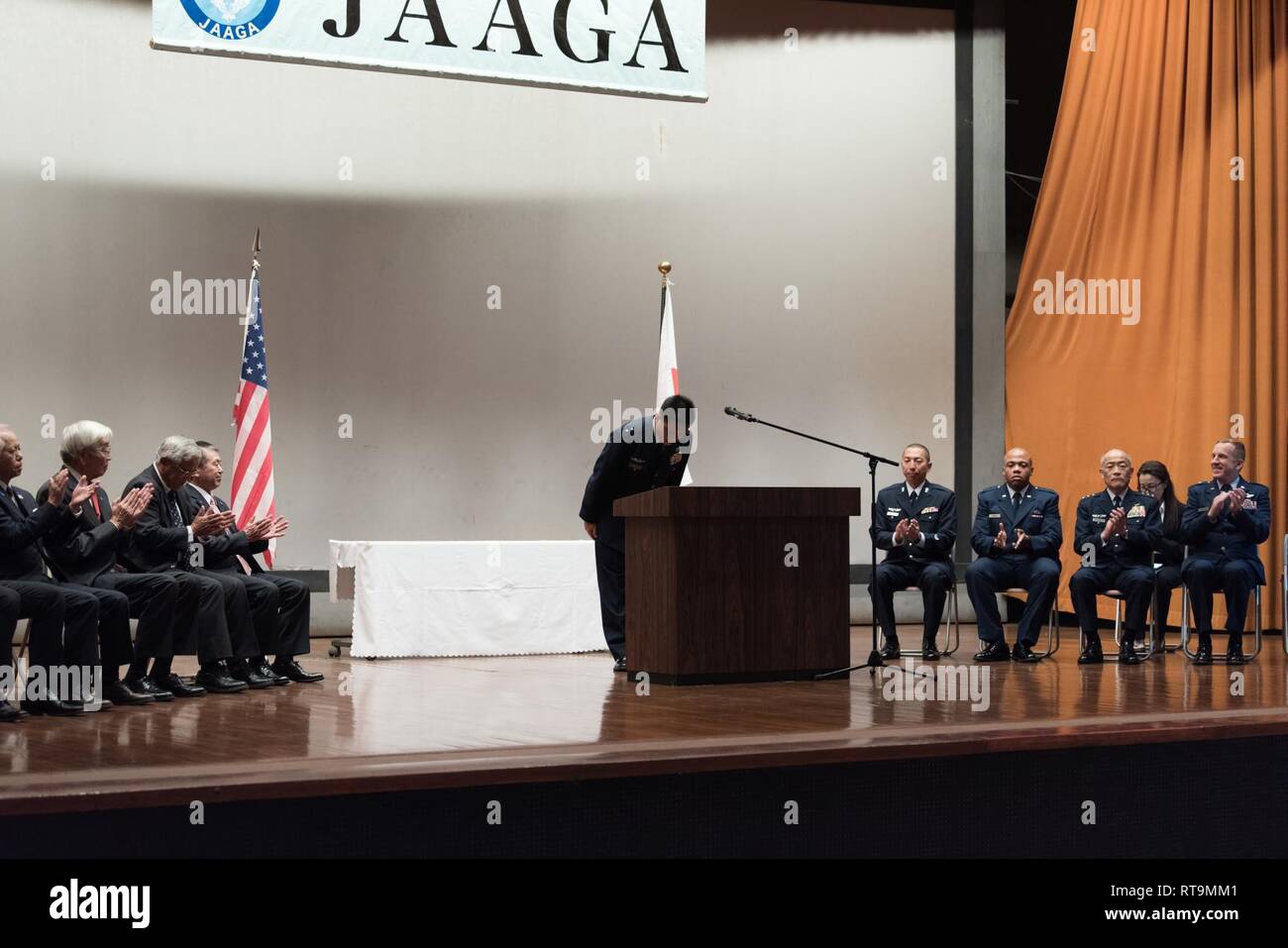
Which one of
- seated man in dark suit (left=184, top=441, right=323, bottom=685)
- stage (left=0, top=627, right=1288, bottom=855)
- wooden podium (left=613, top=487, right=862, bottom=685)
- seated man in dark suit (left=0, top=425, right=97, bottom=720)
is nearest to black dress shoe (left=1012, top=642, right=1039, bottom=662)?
stage (left=0, top=627, right=1288, bottom=855)

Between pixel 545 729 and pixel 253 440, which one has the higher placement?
pixel 253 440

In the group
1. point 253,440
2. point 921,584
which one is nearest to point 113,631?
point 253,440

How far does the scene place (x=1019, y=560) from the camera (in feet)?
23.5

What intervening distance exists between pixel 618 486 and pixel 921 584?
A: 1.80 meters

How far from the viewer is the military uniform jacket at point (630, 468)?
21.6 ft

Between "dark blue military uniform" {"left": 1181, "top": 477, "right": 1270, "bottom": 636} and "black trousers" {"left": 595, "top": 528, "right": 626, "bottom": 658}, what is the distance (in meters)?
2.72

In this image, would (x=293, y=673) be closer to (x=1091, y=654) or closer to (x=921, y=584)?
(x=921, y=584)

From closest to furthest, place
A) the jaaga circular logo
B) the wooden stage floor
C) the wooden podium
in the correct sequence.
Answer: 1. the wooden stage floor
2. the wooden podium
3. the jaaga circular logo

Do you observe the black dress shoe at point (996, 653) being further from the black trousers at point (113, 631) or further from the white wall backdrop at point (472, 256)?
the black trousers at point (113, 631)

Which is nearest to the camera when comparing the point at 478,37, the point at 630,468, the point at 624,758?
the point at 624,758

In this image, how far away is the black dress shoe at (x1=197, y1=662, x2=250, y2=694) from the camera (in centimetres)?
583

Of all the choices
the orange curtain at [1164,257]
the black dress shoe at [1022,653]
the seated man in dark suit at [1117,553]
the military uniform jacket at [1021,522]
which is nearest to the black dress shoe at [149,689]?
the military uniform jacket at [1021,522]

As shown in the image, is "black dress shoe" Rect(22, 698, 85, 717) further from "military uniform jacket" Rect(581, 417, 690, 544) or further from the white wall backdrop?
the white wall backdrop
